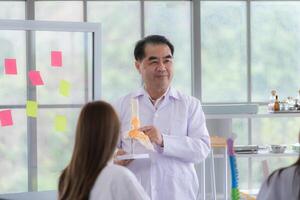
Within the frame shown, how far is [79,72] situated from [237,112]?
6.46 ft

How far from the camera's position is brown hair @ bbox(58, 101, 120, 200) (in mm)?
1505

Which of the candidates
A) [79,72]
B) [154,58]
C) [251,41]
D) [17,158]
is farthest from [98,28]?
[251,41]

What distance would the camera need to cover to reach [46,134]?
10.7 feet

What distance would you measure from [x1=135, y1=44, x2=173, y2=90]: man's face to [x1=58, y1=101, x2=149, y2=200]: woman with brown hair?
0.70m

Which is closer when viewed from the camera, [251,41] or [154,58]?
[154,58]

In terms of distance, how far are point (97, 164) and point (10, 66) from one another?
6.03 feet

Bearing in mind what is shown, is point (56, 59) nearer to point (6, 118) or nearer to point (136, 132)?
point (6, 118)

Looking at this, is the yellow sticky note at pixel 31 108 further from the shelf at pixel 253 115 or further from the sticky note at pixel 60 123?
the shelf at pixel 253 115

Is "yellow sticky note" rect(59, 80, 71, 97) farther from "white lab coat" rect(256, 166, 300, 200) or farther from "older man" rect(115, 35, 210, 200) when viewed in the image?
"white lab coat" rect(256, 166, 300, 200)

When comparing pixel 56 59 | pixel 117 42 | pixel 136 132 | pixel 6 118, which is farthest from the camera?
pixel 117 42

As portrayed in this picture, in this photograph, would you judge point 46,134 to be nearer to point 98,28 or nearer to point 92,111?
point 98,28

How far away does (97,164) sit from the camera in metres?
1.51

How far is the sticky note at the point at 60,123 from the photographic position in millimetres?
3256

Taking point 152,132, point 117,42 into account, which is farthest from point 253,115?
point 152,132
